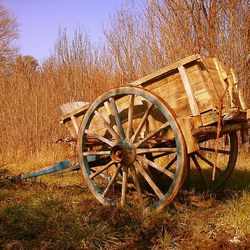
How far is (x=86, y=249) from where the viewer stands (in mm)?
2807

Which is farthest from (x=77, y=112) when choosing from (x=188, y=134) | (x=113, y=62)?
(x=113, y=62)

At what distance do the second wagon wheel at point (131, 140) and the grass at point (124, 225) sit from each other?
0.24 meters

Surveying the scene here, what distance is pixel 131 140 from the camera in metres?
3.61

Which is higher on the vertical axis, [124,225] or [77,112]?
[77,112]

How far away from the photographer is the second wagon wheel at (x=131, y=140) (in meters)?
3.35

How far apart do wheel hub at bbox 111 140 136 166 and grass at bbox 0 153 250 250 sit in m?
0.48

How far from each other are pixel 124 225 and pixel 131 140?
0.83 meters

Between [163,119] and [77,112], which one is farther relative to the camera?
[77,112]

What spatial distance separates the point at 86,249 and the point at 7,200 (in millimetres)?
2037

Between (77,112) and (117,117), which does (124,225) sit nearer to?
(117,117)

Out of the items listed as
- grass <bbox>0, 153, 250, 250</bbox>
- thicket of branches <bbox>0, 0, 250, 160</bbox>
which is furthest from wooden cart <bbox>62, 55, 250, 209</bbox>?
thicket of branches <bbox>0, 0, 250, 160</bbox>

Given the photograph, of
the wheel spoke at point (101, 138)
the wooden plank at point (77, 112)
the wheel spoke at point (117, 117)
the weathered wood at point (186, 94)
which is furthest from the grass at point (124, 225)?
the wooden plank at point (77, 112)

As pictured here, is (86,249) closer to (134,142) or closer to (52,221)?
(52,221)

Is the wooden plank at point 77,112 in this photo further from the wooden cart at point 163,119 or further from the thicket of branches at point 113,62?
the thicket of branches at point 113,62
